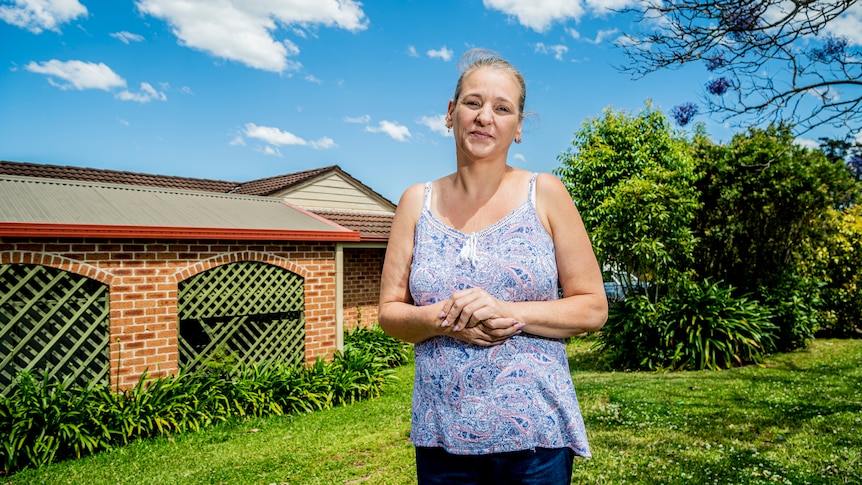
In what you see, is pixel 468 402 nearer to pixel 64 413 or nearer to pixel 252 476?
pixel 252 476

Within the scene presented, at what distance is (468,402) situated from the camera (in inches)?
59.7

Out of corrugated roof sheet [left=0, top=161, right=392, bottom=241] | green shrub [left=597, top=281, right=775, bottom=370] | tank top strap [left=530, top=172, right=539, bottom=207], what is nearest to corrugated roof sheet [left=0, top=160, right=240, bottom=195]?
corrugated roof sheet [left=0, top=161, right=392, bottom=241]

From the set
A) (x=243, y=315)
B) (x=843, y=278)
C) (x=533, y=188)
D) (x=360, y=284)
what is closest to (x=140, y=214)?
(x=243, y=315)

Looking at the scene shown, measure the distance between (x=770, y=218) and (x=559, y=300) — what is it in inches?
475

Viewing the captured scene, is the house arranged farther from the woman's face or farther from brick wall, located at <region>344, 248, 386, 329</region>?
the woman's face

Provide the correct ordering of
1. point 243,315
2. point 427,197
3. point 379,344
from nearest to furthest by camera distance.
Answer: point 427,197, point 243,315, point 379,344

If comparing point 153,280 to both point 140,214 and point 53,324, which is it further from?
point 53,324

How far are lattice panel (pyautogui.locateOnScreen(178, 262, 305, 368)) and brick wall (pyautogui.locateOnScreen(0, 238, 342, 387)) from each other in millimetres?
243

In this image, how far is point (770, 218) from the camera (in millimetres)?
11633

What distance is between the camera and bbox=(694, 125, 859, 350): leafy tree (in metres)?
11.1

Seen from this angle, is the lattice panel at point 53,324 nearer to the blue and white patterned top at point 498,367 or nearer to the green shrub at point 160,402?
the green shrub at point 160,402

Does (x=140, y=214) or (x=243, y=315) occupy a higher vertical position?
(x=140, y=214)

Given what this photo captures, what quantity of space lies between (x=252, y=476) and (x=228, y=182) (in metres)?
13.9

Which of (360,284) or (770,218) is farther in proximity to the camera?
(360,284)
